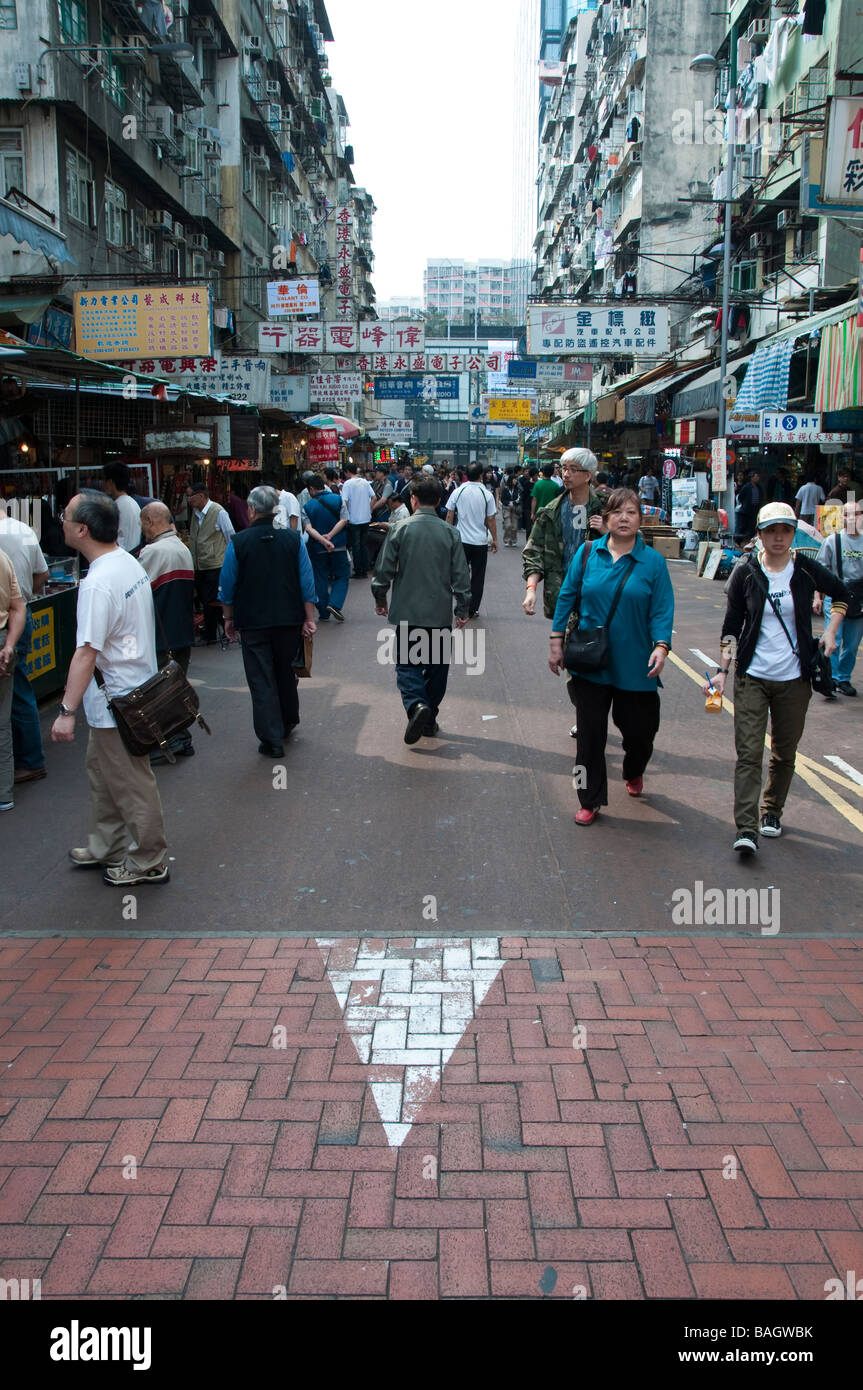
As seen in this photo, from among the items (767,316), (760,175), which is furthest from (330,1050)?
(760,175)

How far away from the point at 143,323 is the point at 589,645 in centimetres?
1154

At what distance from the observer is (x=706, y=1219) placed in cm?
296

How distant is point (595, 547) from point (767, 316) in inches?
794

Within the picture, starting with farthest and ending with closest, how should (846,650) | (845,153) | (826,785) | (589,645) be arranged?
(845,153) → (846,650) → (826,785) → (589,645)

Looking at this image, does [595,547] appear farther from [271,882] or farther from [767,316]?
[767,316]

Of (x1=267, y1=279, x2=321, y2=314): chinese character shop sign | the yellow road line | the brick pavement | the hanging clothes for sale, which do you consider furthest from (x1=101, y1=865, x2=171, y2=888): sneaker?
(x1=267, y1=279, x2=321, y2=314): chinese character shop sign

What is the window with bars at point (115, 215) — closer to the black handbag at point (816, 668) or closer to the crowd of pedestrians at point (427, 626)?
the crowd of pedestrians at point (427, 626)

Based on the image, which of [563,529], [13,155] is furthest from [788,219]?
[563,529]

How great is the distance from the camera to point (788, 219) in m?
21.9

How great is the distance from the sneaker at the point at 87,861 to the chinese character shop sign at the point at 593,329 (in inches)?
878

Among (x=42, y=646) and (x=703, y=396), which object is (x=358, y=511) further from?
(x=703, y=396)

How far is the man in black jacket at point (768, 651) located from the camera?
5.55m

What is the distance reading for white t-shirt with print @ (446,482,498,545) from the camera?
1277 cm

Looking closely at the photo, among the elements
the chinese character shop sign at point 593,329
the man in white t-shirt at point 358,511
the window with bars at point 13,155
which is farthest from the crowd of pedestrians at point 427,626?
the chinese character shop sign at point 593,329
